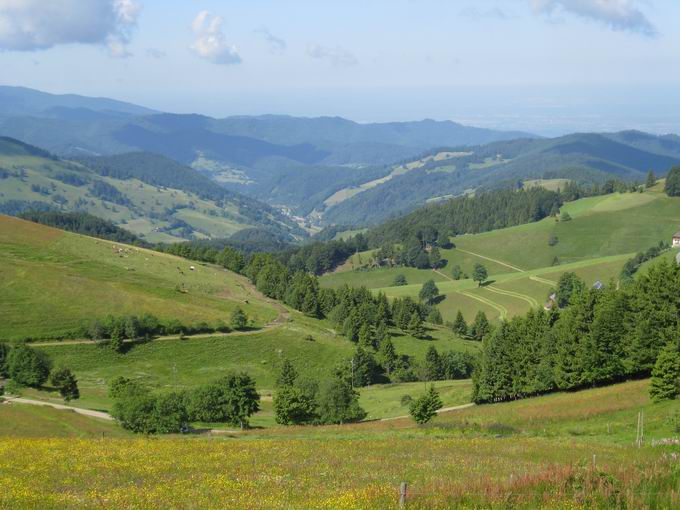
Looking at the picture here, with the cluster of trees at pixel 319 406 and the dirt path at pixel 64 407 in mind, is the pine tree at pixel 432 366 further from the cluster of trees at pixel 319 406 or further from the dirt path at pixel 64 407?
the dirt path at pixel 64 407

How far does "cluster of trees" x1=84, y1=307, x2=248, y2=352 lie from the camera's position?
362 feet

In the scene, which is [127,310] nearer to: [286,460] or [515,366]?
[515,366]

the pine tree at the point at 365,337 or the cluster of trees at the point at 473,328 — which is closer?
the pine tree at the point at 365,337

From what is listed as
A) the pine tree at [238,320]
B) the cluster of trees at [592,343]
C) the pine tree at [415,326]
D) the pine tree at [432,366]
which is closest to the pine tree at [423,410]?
the cluster of trees at [592,343]

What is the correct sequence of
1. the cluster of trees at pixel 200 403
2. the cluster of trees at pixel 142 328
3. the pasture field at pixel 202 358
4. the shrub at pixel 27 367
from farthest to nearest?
the cluster of trees at pixel 142 328
the pasture field at pixel 202 358
the shrub at pixel 27 367
the cluster of trees at pixel 200 403

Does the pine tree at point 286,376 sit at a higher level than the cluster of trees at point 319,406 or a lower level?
lower

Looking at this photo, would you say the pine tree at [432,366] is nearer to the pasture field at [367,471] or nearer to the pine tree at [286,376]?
the pine tree at [286,376]

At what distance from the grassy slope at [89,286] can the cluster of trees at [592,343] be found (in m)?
67.7

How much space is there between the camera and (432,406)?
194ft

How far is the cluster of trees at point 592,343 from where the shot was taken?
208 feet

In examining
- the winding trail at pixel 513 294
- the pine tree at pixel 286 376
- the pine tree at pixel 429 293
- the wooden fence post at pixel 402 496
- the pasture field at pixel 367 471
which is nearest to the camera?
the wooden fence post at pixel 402 496

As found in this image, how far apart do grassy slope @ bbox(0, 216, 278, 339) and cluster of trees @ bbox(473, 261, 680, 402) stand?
67.7 m

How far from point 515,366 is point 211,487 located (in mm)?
55843

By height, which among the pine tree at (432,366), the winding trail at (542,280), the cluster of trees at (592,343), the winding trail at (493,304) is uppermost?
the cluster of trees at (592,343)
